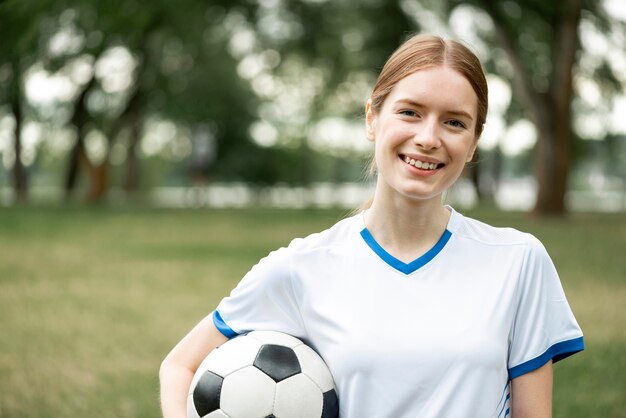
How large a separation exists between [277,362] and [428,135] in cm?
77

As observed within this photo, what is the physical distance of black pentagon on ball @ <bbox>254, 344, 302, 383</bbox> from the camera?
230 cm

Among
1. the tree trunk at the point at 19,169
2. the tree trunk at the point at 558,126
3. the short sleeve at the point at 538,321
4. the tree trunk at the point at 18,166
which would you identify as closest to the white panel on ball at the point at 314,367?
the short sleeve at the point at 538,321

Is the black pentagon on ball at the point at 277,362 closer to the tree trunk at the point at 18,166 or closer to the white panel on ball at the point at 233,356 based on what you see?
the white panel on ball at the point at 233,356

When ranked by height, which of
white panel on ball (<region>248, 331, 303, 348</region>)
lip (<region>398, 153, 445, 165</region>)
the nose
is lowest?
white panel on ball (<region>248, 331, 303, 348</region>)

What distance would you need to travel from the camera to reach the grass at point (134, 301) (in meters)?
5.11

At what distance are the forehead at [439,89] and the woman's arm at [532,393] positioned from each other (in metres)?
0.72

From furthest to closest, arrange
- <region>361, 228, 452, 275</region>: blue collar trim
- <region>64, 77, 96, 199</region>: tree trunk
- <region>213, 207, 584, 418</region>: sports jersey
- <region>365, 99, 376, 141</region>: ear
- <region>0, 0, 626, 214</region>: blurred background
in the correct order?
1. <region>64, 77, 96, 199</region>: tree trunk
2. <region>0, 0, 626, 214</region>: blurred background
3. <region>365, 99, 376, 141</region>: ear
4. <region>361, 228, 452, 275</region>: blue collar trim
5. <region>213, 207, 584, 418</region>: sports jersey

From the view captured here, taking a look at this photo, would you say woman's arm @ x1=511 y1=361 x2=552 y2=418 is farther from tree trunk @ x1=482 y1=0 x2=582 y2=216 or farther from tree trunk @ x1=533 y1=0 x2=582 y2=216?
tree trunk @ x1=533 y1=0 x2=582 y2=216

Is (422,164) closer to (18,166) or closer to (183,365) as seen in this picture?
(183,365)

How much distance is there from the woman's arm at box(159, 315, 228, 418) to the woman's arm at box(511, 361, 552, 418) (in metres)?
0.85

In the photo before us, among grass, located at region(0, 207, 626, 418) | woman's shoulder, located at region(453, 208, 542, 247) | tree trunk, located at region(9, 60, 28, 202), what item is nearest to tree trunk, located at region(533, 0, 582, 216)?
grass, located at region(0, 207, 626, 418)

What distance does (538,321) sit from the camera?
213cm

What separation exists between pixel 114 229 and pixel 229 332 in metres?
14.3

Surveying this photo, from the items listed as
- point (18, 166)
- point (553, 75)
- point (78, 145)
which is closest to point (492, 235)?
point (553, 75)
